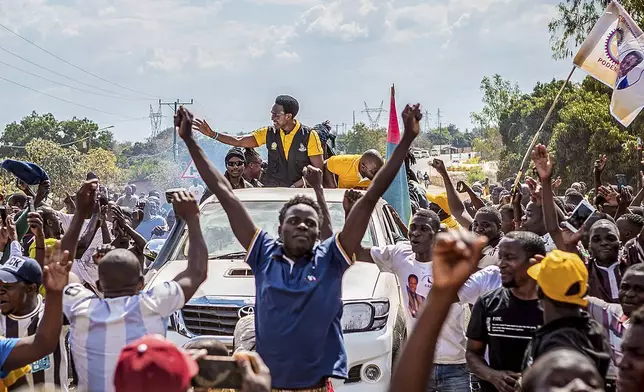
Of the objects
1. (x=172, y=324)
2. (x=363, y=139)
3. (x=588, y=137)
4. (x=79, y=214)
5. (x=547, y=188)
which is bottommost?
(x=172, y=324)

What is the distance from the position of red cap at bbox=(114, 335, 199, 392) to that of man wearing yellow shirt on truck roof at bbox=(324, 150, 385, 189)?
6.39 metres

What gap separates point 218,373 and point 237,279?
3872 millimetres

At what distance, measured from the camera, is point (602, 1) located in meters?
32.7

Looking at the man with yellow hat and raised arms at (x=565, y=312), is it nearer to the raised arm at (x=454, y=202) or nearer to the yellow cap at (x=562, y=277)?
the yellow cap at (x=562, y=277)

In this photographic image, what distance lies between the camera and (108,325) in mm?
3982

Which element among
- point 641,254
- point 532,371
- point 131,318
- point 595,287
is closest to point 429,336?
point 532,371

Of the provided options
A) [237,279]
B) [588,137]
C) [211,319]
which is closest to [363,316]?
[237,279]

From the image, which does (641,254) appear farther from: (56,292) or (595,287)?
(56,292)

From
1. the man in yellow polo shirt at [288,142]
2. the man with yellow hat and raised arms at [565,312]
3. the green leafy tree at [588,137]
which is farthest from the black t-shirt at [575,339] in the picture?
the green leafy tree at [588,137]

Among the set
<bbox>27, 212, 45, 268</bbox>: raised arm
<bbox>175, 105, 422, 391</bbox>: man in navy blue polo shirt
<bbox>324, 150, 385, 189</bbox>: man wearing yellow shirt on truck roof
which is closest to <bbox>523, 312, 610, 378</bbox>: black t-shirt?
<bbox>175, 105, 422, 391</bbox>: man in navy blue polo shirt

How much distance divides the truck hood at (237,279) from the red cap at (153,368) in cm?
401

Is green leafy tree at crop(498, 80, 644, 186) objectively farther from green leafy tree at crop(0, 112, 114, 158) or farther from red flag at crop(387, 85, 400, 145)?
green leafy tree at crop(0, 112, 114, 158)

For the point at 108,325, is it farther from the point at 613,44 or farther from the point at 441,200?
the point at 613,44

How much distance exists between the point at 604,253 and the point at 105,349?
3.69 metres
